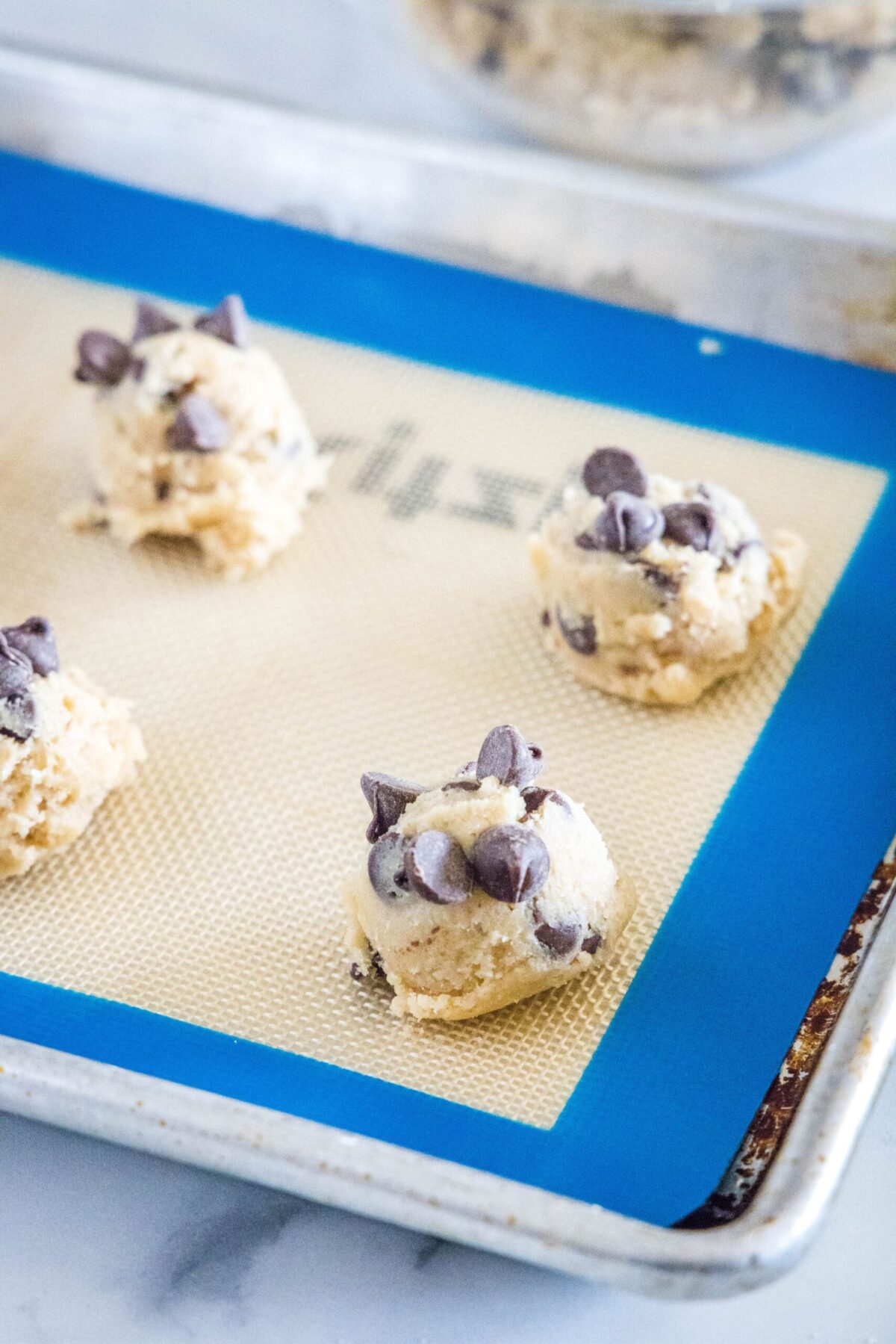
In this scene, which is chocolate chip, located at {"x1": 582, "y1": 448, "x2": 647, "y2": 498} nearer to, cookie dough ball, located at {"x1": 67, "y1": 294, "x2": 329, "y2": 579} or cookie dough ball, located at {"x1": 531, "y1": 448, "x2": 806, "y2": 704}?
cookie dough ball, located at {"x1": 531, "y1": 448, "x2": 806, "y2": 704}

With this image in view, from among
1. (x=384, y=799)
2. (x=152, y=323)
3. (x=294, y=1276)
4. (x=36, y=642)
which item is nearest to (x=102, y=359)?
(x=152, y=323)

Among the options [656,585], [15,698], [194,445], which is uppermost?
[656,585]

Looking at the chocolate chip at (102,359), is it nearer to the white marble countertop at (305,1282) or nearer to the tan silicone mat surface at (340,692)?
the tan silicone mat surface at (340,692)

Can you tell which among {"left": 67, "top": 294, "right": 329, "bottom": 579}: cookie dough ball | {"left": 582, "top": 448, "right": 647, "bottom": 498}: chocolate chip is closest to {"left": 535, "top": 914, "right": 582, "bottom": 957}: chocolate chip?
{"left": 582, "top": 448, "right": 647, "bottom": 498}: chocolate chip

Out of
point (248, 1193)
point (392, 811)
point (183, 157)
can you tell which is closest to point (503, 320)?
point (183, 157)

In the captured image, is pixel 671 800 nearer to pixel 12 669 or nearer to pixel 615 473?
pixel 615 473

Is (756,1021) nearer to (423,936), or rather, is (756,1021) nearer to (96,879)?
(423,936)
